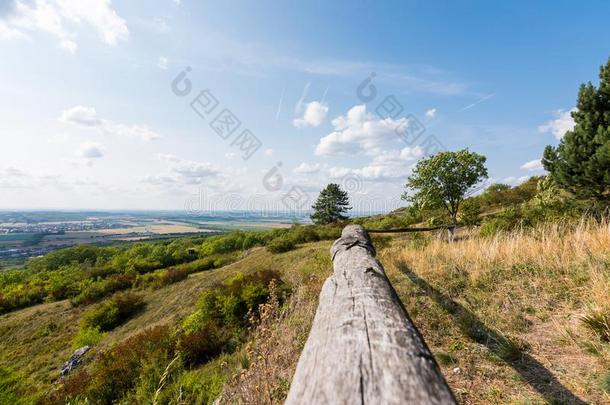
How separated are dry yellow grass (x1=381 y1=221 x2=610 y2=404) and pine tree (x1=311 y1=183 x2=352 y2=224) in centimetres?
3747

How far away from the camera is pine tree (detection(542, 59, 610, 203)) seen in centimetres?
970

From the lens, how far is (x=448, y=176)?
1557cm

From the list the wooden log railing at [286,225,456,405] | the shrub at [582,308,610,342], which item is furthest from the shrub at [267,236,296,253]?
the wooden log railing at [286,225,456,405]

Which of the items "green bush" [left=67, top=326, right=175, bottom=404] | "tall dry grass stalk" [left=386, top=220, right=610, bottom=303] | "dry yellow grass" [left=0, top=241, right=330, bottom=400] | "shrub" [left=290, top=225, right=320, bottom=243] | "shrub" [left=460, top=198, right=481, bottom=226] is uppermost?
"shrub" [left=460, top=198, right=481, bottom=226]

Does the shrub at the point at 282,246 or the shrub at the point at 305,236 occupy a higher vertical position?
the shrub at the point at 305,236

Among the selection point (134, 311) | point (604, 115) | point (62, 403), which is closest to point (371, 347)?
point (62, 403)

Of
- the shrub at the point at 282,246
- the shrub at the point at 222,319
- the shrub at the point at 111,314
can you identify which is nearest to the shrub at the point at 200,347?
the shrub at the point at 222,319

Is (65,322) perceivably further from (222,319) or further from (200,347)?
(200,347)

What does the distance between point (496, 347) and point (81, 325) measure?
21925 mm

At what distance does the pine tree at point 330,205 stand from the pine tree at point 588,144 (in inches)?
1320

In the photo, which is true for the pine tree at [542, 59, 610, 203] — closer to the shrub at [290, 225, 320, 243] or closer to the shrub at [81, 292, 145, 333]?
the shrub at [290, 225, 320, 243]

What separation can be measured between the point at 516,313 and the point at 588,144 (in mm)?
10829

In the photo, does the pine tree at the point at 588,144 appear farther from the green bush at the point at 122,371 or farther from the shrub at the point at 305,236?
the shrub at the point at 305,236

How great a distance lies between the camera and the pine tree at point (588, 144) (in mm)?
9703
